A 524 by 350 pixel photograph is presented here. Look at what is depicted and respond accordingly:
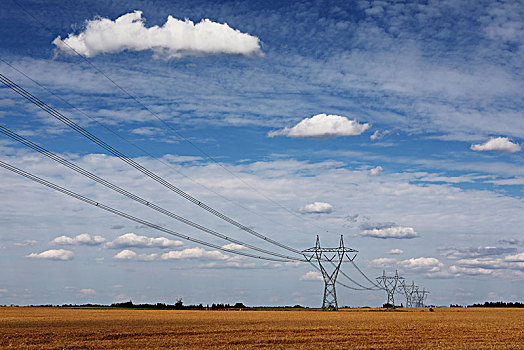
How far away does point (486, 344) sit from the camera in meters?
46.7

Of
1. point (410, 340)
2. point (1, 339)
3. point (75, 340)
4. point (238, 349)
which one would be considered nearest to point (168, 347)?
point (238, 349)

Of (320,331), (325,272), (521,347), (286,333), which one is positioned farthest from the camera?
(325,272)

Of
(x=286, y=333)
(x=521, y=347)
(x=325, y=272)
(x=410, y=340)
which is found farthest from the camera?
(x=325, y=272)

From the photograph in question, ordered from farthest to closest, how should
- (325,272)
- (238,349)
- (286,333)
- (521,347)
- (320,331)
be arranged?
1. (325,272)
2. (320,331)
3. (286,333)
4. (521,347)
5. (238,349)

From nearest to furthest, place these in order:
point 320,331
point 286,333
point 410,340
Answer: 1. point 410,340
2. point 286,333
3. point 320,331

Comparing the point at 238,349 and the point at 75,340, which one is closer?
the point at 238,349

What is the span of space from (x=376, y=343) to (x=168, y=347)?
16861mm

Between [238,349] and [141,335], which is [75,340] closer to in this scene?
[141,335]

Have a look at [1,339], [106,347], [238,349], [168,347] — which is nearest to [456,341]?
[238,349]

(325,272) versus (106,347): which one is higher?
(325,272)

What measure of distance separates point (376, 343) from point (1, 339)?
30.3m

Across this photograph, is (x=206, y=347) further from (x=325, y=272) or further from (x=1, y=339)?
(x=325, y=272)

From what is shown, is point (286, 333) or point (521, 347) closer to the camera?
point (521, 347)

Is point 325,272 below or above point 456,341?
above
